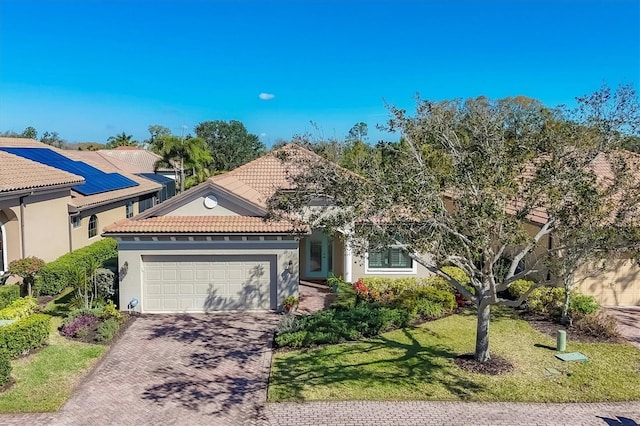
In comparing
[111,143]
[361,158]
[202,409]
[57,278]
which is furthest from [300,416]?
[111,143]

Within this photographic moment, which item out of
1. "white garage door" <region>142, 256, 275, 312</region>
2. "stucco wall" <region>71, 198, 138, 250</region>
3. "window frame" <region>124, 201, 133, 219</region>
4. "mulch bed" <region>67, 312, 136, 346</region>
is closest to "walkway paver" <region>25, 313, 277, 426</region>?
"mulch bed" <region>67, 312, 136, 346</region>

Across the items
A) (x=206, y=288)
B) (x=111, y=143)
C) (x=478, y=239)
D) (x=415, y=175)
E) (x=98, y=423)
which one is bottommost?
(x=98, y=423)

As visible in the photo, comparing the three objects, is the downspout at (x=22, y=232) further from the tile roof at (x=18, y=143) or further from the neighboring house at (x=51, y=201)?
the tile roof at (x=18, y=143)

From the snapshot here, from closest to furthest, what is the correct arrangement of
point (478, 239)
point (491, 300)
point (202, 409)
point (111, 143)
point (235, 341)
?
point (478, 239), point (202, 409), point (491, 300), point (235, 341), point (111, 143)

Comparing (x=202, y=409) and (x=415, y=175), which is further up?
(x=415, y=175)

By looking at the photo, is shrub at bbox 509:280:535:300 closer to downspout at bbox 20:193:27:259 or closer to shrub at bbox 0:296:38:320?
shrub at bbox 0:296:38:320

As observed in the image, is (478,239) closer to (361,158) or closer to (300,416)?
(361,158)

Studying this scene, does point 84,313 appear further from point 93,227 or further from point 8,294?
point 93,227

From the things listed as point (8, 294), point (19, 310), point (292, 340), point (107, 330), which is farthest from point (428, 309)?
point (8, 294)
